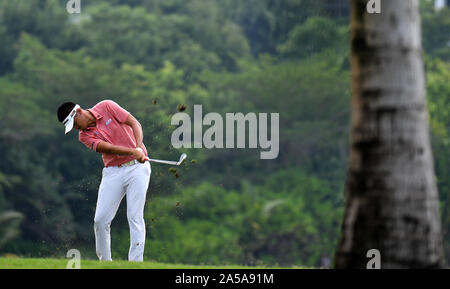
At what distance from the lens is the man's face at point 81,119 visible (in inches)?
376

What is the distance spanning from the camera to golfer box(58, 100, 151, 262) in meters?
9.48

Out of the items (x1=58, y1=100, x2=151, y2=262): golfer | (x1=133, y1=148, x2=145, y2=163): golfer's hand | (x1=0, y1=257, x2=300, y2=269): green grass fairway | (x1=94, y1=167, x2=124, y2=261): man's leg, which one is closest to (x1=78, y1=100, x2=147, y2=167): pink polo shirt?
(x1=58, y1=100, x2=151, y2=262): golfer

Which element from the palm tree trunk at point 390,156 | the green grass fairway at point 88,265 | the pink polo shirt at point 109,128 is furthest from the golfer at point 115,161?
the palm tree trunk at point 390,156

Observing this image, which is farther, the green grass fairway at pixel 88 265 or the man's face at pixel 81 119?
the man's face at pixel 81 119

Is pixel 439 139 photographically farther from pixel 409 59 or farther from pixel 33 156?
pixel 409 59

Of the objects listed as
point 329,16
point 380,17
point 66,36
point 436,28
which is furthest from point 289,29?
point 380,17

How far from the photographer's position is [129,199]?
9.55m

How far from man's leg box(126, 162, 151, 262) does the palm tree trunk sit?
327 cm

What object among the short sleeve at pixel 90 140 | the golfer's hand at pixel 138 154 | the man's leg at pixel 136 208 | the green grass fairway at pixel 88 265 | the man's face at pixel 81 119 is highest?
the man's face at pixel 81 119

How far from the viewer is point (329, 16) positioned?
5288cm

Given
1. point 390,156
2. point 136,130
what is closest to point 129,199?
point 136,130

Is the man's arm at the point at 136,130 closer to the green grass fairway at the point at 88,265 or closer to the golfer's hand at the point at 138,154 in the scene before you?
the golfer's hand at the point at 138,154

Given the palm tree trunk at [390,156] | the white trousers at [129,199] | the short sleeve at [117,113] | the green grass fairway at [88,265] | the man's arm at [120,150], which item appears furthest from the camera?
the short sleeve at [117,113]

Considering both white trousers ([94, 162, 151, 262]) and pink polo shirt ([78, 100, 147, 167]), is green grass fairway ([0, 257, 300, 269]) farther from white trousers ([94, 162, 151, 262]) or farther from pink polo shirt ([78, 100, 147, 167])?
pink polo shirt ([78, 100, 147, 167])
